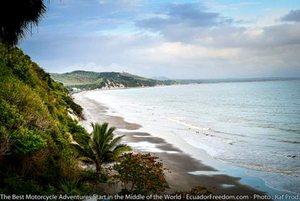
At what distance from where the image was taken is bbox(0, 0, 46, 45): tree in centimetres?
938

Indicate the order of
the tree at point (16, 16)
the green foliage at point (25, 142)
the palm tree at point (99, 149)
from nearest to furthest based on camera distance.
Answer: the tree at point (16, 16) → the green foliage at point (25, 142) → the palm tree at point (99, 149)

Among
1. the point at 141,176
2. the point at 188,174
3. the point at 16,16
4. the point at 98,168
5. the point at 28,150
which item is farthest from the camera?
the point at 188,174

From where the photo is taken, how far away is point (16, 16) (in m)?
9.58

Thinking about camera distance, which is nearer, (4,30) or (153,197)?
(4,30)

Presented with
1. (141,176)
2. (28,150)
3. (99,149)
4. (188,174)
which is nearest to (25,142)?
(28,150)

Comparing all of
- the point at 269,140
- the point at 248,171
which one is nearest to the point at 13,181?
the point at 248,171

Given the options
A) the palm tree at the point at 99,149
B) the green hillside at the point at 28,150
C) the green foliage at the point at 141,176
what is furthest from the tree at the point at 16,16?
the palm tree at the point at 99,149

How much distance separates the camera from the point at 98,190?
13.1 meters

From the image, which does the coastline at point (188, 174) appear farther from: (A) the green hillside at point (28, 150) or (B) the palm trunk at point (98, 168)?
(A) the green hillside at point (28, 150)

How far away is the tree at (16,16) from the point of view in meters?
9.38

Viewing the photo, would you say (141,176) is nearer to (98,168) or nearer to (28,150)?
(28,150)

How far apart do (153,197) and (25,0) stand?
689 centimetres

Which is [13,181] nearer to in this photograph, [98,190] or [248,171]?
[98,190]

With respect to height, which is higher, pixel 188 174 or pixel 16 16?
pixel 16 16
